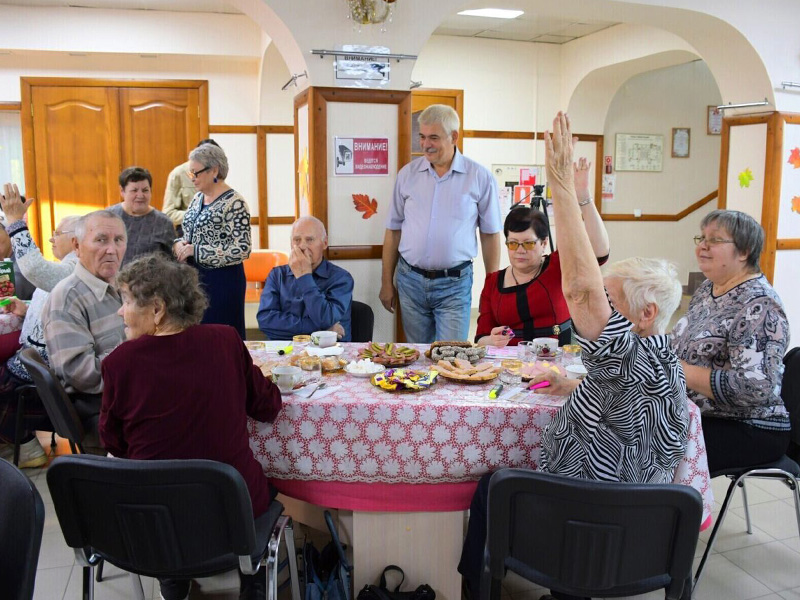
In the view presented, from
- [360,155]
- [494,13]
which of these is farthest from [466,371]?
[494,13]

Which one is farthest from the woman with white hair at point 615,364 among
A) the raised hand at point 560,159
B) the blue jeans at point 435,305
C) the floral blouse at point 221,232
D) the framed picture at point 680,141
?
the framed picture at point 680,141

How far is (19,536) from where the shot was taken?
1175 mm

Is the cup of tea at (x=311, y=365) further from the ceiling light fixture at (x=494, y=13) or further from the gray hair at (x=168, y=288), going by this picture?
the ceiling light fixture at (x=494, y=13)

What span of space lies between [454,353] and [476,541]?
68 cm

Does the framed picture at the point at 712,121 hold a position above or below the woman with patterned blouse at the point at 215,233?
above

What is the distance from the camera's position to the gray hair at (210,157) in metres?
3.51

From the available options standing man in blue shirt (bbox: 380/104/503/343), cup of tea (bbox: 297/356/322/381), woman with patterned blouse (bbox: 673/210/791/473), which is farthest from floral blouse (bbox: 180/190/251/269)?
woman with patterned blouse (bbox: 673/210/791/473)

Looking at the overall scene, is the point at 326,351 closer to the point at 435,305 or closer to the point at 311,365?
the point at 311,365

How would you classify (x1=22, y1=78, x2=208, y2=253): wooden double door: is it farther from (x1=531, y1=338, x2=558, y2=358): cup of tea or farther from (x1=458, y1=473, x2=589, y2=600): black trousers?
(x1=458, y1=473, x2=589, y2=600): black trousers

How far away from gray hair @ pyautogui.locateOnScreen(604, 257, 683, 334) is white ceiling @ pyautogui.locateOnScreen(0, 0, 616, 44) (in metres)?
4.56

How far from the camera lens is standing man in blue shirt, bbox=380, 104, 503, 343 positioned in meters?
3.65

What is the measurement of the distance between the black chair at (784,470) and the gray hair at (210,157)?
263 centimetres

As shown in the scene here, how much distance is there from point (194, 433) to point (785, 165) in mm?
4748

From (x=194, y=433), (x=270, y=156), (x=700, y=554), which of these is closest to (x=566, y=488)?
(x=194, y=433)
